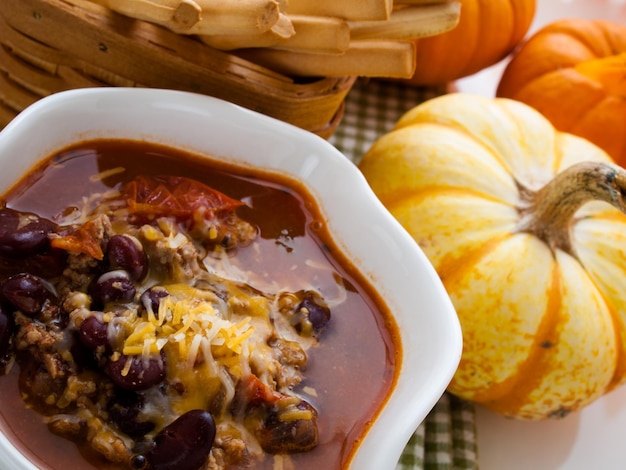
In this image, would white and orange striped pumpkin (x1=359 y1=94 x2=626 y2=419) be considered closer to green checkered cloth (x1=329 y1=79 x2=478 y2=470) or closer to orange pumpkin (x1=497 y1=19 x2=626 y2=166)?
green checkered cloth (x1=329 y1=79 x2=478 y2=470)

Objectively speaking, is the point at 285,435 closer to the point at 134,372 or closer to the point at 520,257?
the point at 134,372

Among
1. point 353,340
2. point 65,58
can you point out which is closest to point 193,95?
point 65,58

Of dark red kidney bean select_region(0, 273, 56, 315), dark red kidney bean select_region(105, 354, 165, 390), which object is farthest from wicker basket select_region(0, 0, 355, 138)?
dark red kidney bean select_region(105, 354, 165, 390)

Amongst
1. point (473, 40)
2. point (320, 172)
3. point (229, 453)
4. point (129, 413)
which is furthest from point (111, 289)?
point (473, 40)

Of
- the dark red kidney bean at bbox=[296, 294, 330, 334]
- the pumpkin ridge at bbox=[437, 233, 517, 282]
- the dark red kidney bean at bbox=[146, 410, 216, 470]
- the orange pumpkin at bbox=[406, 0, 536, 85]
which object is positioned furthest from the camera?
the orange pumpkin at bbox=[406, 0, 536, 85]

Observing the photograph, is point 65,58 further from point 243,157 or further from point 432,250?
point 432,250

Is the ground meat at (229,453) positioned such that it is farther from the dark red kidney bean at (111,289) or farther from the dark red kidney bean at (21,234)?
the dark red kidney bean at (21,234)
